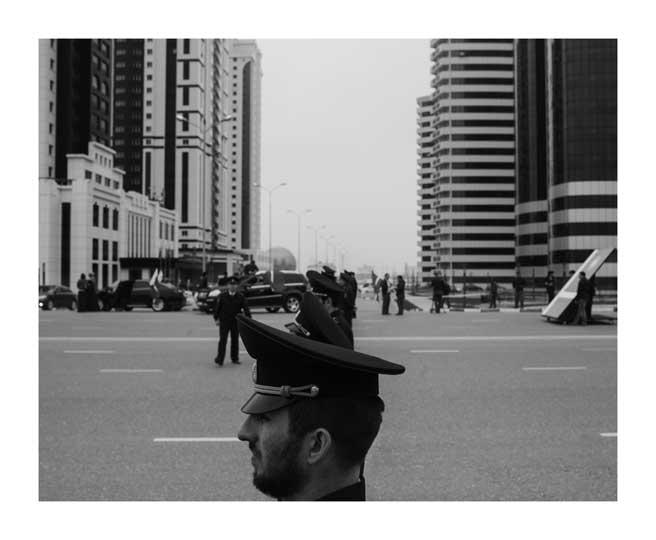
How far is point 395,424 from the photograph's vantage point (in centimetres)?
807

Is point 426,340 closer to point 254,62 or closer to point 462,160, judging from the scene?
point 462,160

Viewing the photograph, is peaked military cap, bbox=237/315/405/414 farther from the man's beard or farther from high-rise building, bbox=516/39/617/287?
high-rise building, bbox=516/39/617/287

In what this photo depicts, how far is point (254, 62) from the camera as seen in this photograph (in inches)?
7657

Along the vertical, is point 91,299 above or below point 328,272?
below

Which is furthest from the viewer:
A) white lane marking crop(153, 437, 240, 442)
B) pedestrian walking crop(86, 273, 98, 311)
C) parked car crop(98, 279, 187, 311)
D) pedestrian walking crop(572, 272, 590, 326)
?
parked car crop(98, 279, 187, 311)

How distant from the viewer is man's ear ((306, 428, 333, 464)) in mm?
1615

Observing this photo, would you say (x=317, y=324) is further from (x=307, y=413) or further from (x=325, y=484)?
(x=325, y=484)

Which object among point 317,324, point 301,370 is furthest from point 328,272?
point 301,370

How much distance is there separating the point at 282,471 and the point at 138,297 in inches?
1213

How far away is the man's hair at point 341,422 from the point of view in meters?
1.63

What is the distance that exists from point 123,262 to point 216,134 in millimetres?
73106

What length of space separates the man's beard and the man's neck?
38mm

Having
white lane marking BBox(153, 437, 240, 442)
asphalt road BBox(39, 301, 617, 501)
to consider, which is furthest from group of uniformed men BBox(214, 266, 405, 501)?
white lane marking BBox(153, 437, 240, 442)
